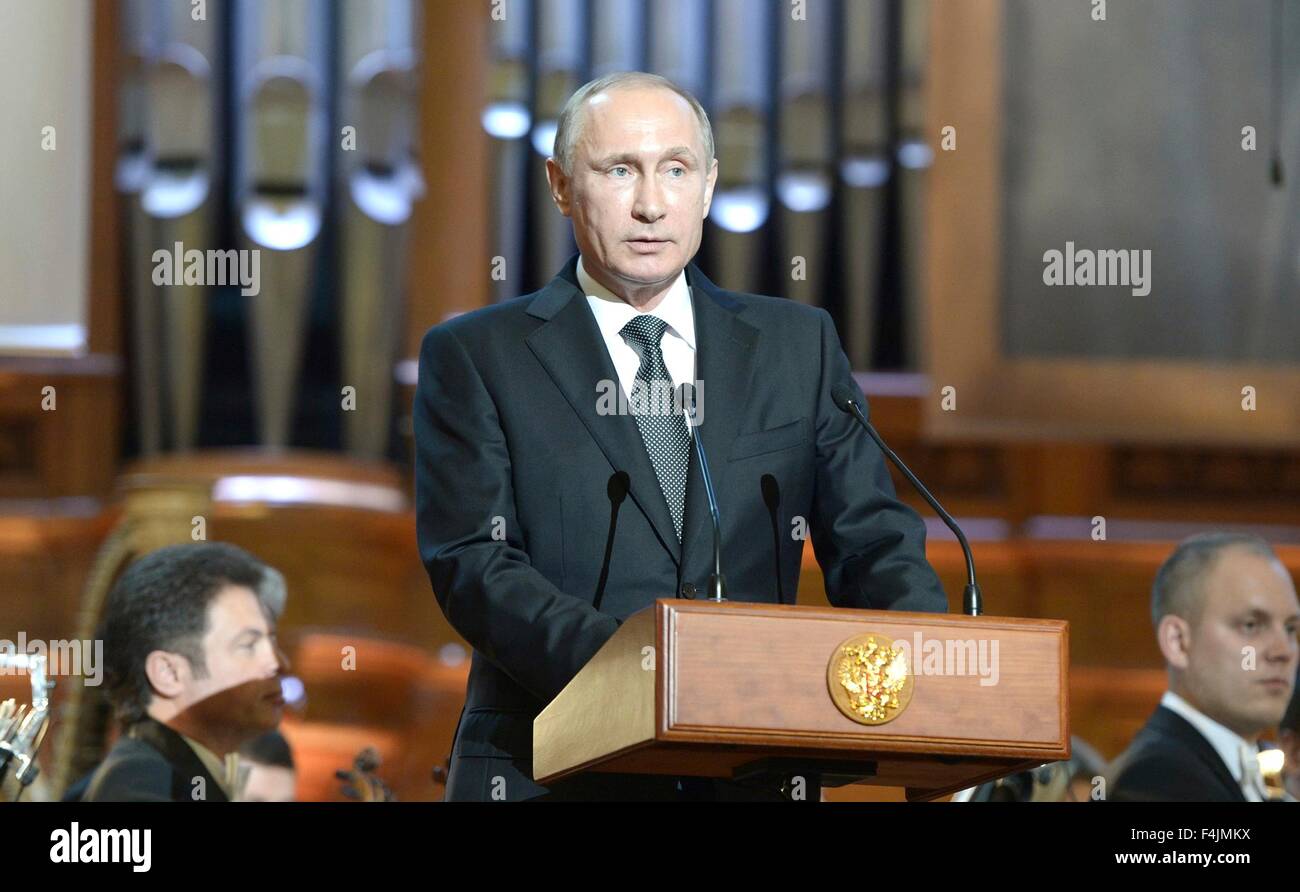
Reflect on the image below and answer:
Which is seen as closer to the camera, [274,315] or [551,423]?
[551,423]

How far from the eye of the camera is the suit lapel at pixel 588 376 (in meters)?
2.55

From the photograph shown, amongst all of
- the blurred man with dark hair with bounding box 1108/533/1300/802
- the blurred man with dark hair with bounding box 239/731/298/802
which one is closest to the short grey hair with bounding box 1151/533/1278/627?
the blurred man with dark hair with bounding box 1108/533/1300/802

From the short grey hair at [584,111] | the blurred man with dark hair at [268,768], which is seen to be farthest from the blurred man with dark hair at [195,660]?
the short grey hair at [584,111]

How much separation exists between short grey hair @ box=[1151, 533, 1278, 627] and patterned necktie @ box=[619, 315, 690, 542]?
2.57 metres

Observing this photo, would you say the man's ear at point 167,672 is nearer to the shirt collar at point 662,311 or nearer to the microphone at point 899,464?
the shirt collar at point 662,311

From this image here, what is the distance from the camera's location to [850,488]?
265 centimetres

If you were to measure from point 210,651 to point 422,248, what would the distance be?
2.23 metres

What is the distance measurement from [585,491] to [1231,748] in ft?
8.29

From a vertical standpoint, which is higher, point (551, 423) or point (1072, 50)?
point (1072, 50)

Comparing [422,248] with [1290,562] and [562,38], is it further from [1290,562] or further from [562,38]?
[1290,562]

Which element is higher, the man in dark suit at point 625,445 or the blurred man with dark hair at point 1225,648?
the man in dark suit at point 625,445

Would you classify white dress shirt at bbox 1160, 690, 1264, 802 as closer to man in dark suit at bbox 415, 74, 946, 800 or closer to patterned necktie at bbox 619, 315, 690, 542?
man in dark suit at bbox 415, 74, 946, 800

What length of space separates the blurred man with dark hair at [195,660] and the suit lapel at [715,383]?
1.45m
